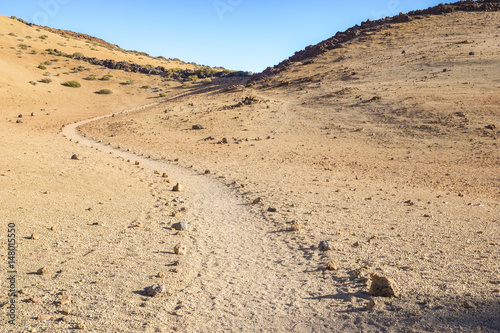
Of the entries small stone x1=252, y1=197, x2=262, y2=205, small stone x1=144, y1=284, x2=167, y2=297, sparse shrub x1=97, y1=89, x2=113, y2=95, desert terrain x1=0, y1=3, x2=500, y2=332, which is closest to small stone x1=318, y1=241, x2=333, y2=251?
desert terrain x1=0, y1=3, x2=500, y2=332

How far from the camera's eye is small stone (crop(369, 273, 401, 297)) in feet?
16.2

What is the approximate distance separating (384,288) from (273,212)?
456 cm

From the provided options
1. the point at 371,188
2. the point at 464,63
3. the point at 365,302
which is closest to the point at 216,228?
the point at 365,302

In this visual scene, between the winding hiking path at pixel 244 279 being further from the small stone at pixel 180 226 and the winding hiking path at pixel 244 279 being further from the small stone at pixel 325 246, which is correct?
the small stone at pixel 325 246

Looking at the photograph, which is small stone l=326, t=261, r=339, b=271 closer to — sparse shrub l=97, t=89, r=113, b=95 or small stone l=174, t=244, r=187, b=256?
small stone l=174, t=244, r=187, b=256

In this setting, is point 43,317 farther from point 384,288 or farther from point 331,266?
point 384,288

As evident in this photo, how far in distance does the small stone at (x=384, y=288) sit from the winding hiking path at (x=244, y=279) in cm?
73

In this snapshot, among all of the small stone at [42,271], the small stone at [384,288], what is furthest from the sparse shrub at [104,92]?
the small stone at [384,288]

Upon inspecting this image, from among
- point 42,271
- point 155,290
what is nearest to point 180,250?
point 155,290

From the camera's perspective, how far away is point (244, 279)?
578 centimetres

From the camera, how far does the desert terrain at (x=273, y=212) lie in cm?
471

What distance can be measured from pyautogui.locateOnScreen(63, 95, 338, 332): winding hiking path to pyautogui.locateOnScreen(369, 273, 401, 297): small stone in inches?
28.9

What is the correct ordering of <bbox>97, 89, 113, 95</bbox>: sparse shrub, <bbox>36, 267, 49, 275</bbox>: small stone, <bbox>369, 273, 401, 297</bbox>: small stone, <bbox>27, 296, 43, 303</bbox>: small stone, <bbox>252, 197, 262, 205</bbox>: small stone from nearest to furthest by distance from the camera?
<bbox>27, 296, 43, 303</bbox>: small stone
<bbox>369, 273, 401, 297</bbox>: small stone
<bbox>36, 267, 49, 275</bbox>: small stone
<bbox>252, 197, 262, 205</bbox>: small stone
<bbox>97, 89, 113, 95</bbox>: sparse shrub

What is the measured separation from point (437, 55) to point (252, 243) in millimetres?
28589
